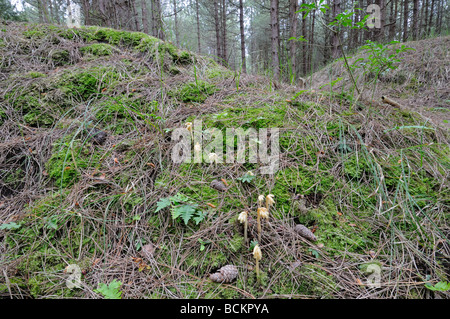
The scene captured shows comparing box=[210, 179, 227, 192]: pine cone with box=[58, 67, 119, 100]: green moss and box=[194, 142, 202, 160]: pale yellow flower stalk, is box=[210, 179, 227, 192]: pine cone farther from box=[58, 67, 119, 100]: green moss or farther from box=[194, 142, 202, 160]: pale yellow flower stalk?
box=[58, 67, 119, 100]: green moss

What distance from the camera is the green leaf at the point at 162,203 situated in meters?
1.48

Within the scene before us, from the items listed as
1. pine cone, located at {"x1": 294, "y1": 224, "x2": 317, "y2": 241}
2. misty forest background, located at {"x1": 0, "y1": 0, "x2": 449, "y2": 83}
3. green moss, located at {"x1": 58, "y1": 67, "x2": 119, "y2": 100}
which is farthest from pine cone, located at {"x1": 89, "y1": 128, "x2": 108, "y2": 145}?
pine cone, located at {"x1": 294, "y1": 224, "x2": 317, "y2": 241}

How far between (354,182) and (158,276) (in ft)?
5.42

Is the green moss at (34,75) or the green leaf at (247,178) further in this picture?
the green moss at (34,75)

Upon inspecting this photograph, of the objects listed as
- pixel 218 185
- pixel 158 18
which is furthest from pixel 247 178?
pixel 158 18

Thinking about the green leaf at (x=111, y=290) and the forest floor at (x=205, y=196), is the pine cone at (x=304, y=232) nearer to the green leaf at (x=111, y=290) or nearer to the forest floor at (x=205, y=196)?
the forest floor at (x=205, y=196)

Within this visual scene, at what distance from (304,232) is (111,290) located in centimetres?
126

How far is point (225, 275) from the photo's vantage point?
4.09ft

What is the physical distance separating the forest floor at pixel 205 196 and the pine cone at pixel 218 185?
0.04 m

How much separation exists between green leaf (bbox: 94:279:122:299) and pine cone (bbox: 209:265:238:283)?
535 millimetres

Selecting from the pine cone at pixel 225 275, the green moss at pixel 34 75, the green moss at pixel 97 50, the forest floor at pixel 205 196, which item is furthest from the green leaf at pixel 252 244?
the green moss at pixel 97 50

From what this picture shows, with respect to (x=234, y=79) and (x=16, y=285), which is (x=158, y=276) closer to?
(x=16, y=285)

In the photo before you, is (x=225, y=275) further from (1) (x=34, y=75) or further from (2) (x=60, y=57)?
(2) (x=60, y=57)

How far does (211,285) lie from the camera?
48.7 inches
